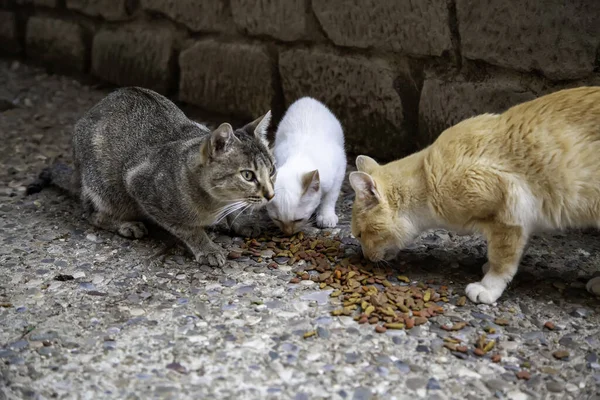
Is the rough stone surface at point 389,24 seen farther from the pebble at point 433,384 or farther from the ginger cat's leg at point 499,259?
the pebble at point 433,384

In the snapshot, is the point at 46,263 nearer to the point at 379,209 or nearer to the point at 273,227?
the point at 273,227

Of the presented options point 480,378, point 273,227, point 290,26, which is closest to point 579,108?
point 480,378

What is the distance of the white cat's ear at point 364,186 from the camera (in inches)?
119

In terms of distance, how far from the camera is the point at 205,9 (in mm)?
5156

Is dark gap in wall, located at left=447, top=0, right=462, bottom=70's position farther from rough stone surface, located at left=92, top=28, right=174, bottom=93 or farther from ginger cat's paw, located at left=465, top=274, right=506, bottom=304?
rough stone surface, located at left=92, top=28, right=174, bottom=93

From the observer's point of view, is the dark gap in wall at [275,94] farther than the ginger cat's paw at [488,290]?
Yes

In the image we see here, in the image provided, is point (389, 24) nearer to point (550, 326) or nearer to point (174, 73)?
point (550, 326)

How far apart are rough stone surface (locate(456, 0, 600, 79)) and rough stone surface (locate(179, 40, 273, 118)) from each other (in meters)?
1.68

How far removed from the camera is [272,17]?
182 inches

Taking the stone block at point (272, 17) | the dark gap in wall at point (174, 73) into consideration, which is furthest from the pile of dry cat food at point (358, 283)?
the dark gap in wall at point (174, 73)

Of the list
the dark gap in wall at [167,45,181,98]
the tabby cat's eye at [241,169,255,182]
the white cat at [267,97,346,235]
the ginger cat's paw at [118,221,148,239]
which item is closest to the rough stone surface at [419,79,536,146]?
the white cat at [267,97,346,235]

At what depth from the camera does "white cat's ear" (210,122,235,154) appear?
10.6 ft

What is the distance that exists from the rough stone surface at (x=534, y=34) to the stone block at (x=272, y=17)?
4.00ft

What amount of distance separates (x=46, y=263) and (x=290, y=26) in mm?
2258
